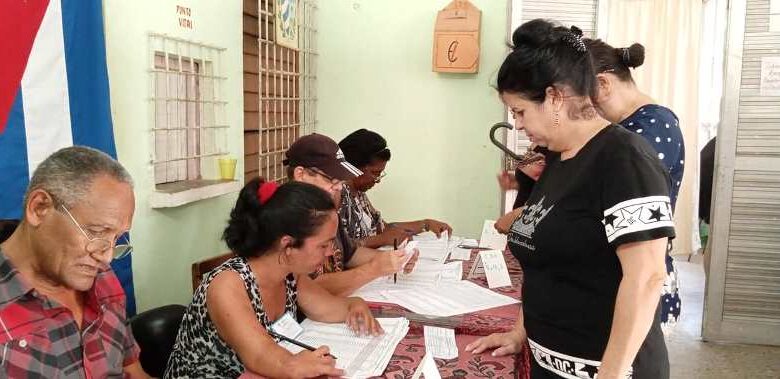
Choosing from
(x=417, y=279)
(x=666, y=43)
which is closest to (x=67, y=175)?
(x=417, y=279)

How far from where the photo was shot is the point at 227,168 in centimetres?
264

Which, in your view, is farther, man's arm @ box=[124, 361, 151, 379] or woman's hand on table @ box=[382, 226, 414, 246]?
woman's hand on table @ box=[382, 226, 414, 246]

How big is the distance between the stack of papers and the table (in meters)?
0.02

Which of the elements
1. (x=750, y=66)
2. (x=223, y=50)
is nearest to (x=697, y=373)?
(x=750, y=66)

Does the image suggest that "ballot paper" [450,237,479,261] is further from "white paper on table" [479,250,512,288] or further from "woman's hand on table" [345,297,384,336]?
"woman's hand on table" [345,297,384,336]

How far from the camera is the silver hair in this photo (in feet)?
3.57

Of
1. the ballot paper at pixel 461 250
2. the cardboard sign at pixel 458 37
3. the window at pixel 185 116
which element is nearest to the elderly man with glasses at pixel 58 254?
the window at pixel 185 116

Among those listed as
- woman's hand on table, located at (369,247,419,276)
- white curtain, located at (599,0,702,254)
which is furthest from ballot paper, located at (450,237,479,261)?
white curtain, located at (599,0,702,254)

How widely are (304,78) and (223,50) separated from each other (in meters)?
1.22

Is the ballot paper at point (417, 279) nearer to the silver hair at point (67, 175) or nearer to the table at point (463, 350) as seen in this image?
the table at point (463, 350)

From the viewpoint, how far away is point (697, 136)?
411 centimetres

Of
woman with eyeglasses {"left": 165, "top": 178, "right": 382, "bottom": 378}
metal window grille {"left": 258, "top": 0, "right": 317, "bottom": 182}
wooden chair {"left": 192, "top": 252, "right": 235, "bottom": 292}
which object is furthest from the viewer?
metal window grille {"left": 258, "top": 0, "right": 317, "bottom": 182}

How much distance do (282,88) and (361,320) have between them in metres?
2.09

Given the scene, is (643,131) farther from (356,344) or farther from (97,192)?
(97,192)
